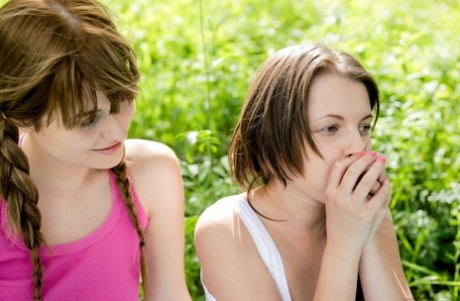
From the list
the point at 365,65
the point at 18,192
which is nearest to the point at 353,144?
the point at 18,192

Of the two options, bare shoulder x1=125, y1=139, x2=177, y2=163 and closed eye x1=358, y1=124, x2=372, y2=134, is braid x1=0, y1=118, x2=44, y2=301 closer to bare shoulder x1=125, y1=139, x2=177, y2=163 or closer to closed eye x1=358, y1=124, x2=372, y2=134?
bare shoulder x1=125, y1=139, x2=177, y2=163

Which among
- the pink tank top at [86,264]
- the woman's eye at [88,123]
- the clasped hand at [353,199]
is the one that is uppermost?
the woman's eye at [88,123]

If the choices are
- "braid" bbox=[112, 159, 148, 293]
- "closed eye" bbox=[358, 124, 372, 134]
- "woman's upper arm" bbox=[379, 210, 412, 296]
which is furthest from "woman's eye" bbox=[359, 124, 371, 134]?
A: "braid" bbox=[112, 159, 148, 293]

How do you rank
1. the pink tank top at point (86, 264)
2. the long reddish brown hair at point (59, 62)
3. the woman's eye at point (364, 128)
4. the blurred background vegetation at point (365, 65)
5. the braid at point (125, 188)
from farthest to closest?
the blurred background vegetation at point (365, 65), the braid at point (125, 188), the pink tank top at point (86, 264), the woman's eye at point (364, 128), the long reddish brown hair at point (59, 62)

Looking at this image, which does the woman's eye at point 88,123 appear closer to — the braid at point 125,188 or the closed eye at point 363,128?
the braid at point 125,188

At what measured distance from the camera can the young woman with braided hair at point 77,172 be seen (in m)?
1.77

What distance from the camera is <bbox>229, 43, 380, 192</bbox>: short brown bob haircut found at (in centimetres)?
183

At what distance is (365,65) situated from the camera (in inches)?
111

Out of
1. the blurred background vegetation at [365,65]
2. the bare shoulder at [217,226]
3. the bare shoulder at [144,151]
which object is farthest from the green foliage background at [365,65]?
the bare shoulder at [217,226]

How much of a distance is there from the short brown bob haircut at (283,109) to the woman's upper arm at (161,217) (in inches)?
10.8

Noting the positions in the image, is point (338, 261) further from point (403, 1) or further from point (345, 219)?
point (403, 1)

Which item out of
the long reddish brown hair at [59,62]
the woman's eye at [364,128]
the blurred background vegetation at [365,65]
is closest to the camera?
the long reddish brown hair at [59,62]

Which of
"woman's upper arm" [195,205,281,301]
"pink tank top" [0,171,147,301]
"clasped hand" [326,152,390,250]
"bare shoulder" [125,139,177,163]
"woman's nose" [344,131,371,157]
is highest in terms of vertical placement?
"woman's nose" [344,131,371,157]

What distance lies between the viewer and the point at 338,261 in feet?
5.96
